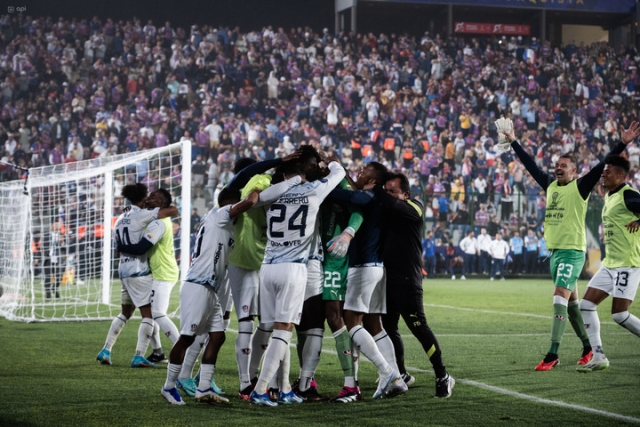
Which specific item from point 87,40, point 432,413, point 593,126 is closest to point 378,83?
point 593,126

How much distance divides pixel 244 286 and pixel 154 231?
2450mm

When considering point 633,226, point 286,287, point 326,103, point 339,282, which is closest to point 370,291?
point 339,282

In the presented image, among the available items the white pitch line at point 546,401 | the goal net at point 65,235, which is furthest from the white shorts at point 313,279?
the goal net at point 65,235

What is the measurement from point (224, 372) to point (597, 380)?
3711 mm

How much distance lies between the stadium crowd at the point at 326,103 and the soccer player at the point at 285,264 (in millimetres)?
19322

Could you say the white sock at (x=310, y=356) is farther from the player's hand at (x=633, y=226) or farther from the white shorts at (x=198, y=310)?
the player's hand at (x=633, y=226)

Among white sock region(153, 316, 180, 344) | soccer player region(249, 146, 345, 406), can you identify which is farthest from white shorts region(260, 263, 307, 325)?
white sock region(153, 316, 180, 344)

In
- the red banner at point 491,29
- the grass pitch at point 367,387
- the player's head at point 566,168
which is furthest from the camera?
the red banner at point 491,29

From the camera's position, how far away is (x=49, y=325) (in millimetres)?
14031

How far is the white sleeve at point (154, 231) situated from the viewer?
31.0 feet

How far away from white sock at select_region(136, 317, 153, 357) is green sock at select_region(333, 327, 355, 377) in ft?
9.89

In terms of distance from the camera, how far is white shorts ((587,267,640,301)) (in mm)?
8781

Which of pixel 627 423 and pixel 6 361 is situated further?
pixel 6 361

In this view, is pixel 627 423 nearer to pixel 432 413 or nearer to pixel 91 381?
pixel 432 413
